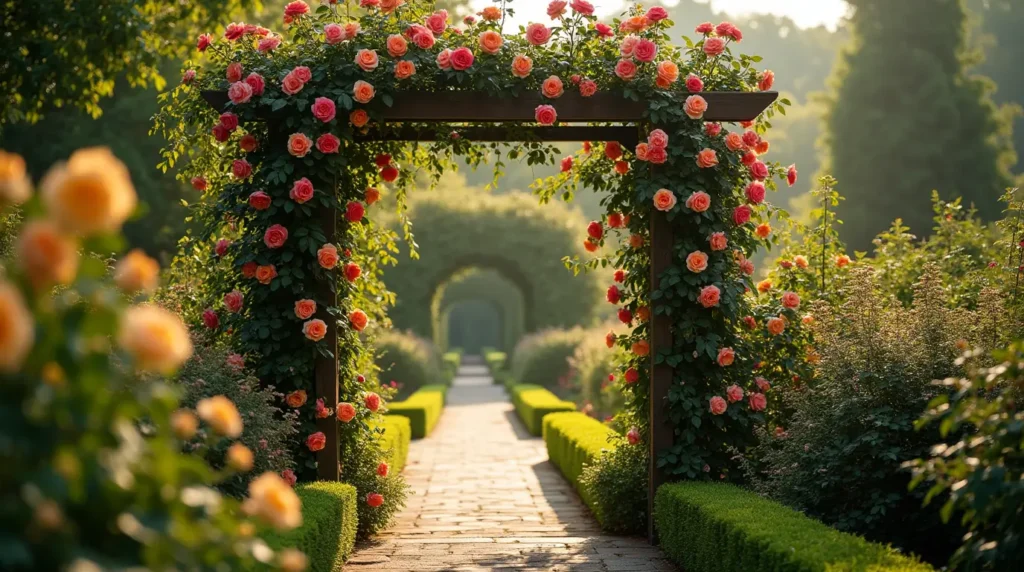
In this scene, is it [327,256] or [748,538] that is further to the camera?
[327,256]

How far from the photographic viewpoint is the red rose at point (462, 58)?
5492 millimetres

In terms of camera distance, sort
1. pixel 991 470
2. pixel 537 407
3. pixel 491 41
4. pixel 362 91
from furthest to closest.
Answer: pixel 537 407 < pixel 491 41 < pixel 362 91 < pixel 991 470

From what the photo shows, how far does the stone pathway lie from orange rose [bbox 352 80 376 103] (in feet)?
8.45

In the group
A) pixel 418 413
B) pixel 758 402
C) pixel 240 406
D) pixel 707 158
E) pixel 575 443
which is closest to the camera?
pixel 240 406

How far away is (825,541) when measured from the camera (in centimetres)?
368

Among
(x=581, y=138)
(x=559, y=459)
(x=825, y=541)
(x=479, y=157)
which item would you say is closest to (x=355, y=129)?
(x=479, y=157)

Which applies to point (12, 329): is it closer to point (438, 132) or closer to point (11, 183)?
point (11, 183)

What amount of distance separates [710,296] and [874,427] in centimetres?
117

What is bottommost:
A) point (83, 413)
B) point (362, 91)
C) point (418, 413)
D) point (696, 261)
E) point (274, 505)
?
point (418, 413)

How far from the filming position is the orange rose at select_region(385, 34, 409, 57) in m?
5.45

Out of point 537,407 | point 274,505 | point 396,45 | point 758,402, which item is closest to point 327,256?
point 396,45

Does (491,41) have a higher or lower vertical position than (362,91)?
higher

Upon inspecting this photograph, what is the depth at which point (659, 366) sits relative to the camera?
599cm

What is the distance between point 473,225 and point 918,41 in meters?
12.4
